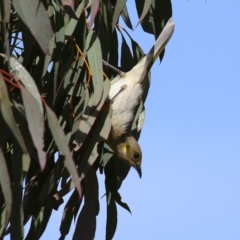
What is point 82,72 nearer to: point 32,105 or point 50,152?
point 50,152

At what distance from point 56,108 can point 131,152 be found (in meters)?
0.69

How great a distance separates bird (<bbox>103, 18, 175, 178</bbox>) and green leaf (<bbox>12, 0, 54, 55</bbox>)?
731mm

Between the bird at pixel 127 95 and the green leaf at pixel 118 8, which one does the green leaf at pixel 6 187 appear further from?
the bird at pixel 127 95

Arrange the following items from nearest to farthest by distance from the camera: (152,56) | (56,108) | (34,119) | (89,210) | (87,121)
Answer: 1. (34,119)
2. (87,121)
3. (56,108)
4. (89,210)
5. (152,56)

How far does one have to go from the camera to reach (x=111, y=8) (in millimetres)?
3184

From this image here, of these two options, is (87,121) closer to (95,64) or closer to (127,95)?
(95,64)

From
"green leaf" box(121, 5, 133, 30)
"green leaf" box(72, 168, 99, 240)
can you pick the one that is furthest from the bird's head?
"green leaf" box(121, 5, 133, 30)

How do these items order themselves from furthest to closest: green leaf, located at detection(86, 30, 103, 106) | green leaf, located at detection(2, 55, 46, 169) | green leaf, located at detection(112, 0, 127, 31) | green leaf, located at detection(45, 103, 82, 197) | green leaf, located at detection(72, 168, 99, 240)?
green leaf, located at detection(72, 168, 99, 240) → green leaf, located at detection(112, 0, 127, 31) → green leaf, located at detection(86, 30, 103, 106) → green leaf, located at detection(45, 103, 82, 197) → green leaf, located at detection(2, 55, 46, 169)

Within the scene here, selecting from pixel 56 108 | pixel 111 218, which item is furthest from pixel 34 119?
pixel 111 218

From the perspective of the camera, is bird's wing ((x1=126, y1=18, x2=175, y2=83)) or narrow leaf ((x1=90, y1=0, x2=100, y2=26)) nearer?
narrow leaf ((x1=90, y1=0, x2=100, y2=26))

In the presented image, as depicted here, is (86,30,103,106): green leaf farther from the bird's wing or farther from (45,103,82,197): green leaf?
the bird's wing

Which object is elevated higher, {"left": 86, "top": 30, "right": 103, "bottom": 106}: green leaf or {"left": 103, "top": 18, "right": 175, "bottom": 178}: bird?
{"left": 86, "top": 30, "right": 103, "bottom": 106}: green leaf

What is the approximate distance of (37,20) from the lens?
8.23 feet

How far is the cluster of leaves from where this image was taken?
97.3 inches
